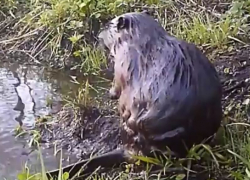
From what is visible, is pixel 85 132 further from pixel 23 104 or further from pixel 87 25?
pixel 87 25

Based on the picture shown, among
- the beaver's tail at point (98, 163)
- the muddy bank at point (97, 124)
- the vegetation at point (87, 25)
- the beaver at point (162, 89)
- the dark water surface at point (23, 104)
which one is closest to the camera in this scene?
the beaver at point (162, 89)

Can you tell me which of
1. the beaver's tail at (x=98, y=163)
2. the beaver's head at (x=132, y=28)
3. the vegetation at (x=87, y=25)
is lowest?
the beaver's tail at (x=98, y=163)

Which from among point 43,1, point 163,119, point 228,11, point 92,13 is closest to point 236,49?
point 228,11

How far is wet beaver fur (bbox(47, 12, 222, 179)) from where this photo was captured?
2.46m

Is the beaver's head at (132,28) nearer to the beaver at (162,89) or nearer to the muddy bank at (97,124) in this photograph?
the beaver at (162,89)

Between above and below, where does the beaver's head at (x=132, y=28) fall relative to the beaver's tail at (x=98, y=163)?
above

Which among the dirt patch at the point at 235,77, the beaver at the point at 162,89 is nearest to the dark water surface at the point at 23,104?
the beaver at the point at 162,89

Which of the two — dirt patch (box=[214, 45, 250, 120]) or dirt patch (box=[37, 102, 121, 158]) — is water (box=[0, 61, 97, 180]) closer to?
dirt patch (box=[37, 102, 121, 158])

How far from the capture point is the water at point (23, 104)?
2925mm

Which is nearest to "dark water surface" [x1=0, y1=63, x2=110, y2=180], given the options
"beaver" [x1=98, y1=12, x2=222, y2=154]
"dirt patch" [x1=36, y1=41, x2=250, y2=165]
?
"dirt patch" [x1=36, y1=41, x2=250, y2=165]

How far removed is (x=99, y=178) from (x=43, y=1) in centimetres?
269

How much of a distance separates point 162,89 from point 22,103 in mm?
1352

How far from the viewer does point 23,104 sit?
3.58 metres

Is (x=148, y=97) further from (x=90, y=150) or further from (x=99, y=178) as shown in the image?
(x=90, y=150)
